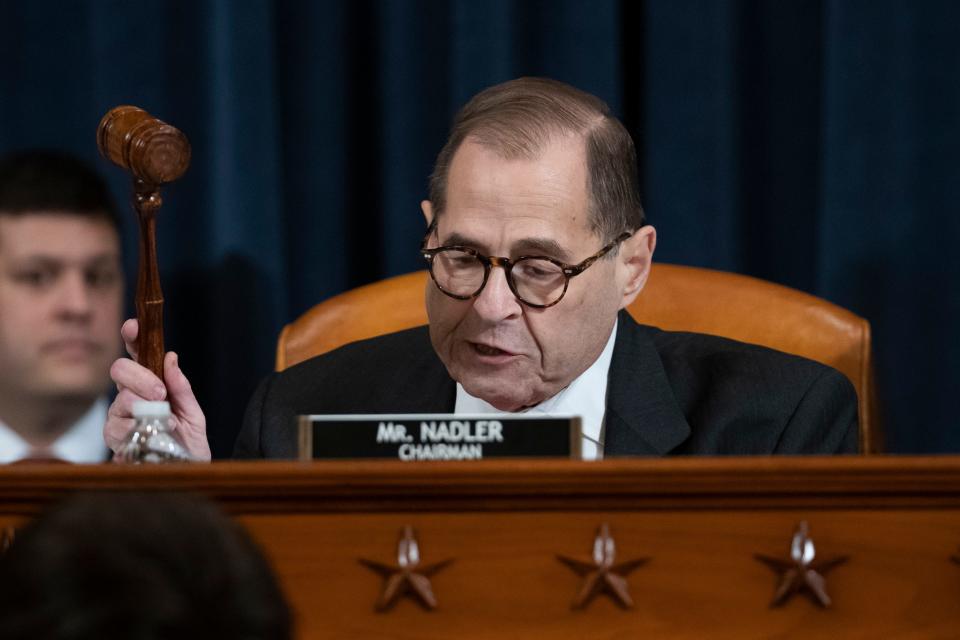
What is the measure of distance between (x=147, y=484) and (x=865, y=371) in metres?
1.18

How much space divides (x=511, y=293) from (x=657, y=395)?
23cm

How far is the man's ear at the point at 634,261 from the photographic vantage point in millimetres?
1828

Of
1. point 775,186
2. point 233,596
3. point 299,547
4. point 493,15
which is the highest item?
point 493,15

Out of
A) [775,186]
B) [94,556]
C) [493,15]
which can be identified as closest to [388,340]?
[493,15]

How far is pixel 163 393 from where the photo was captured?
5.24ft

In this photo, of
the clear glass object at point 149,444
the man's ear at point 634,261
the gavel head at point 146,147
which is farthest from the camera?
the man's ear at point 634,261

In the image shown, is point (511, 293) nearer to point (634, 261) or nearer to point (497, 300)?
point (497, 300)

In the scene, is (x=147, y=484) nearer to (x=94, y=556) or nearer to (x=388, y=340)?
(x=94, y=556)

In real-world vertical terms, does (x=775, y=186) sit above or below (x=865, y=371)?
above

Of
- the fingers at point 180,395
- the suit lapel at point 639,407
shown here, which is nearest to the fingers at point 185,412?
the fingers at point 180,395

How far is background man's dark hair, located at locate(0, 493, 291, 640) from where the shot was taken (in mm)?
464

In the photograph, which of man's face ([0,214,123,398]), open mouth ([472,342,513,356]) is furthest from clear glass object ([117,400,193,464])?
man's face ([0,214,123,398])

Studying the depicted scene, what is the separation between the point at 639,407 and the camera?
1.73 m

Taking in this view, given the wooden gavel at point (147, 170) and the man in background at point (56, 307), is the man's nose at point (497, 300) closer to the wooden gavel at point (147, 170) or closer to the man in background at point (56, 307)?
the wooden gavel at point (147, 170)
